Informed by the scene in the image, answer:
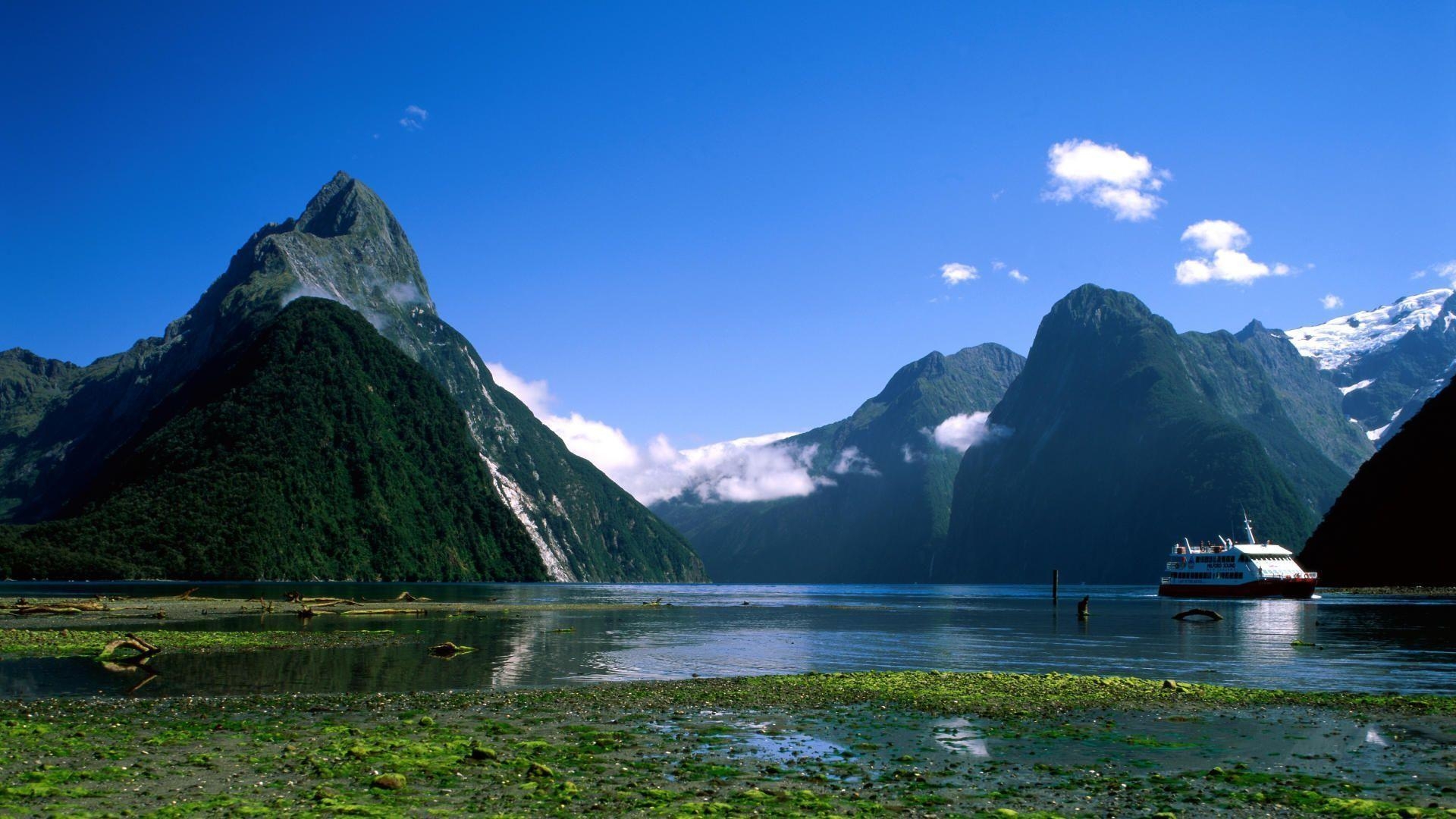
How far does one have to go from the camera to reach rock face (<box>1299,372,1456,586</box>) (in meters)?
173

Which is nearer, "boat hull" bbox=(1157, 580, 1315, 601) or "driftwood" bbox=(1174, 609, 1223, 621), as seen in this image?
"driftwood" bbox=(1174, 609, 1223, 621)

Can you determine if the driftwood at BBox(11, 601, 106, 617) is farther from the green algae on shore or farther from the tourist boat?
the tourist boat

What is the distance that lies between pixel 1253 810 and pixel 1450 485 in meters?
188

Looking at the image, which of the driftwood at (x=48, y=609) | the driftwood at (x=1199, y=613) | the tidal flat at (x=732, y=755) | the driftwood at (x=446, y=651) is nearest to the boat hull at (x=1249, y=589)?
the driftwood at (x=1199, y=613)

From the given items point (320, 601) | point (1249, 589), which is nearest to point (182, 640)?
point (320, 601)

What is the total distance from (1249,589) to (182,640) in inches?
6461

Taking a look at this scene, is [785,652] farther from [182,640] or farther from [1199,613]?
[1199,613]

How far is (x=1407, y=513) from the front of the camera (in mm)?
180375

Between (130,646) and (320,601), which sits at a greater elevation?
(130,646)

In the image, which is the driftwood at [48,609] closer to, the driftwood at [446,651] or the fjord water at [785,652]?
the fjord water at [785,652]

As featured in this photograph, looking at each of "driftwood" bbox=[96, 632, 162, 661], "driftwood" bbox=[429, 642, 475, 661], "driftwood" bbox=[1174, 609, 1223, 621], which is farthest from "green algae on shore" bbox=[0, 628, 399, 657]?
"driftwood" bbox=[1174, 609, 1223, 621]

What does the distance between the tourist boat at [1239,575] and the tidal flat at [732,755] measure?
14091cm

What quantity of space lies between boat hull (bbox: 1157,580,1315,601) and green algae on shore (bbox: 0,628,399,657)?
149 m

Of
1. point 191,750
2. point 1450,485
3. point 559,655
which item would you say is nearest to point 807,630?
point 559,655
